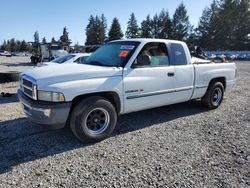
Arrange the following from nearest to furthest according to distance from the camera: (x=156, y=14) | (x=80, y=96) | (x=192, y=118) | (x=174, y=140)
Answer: (x=80, y=96) < (x=174, y=140) < (x=192, y=118) < (x=156, y=14)

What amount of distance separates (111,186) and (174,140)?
1.82 m

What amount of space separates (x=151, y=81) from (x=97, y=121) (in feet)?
4.57

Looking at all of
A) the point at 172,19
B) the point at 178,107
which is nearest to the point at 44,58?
the point at 178,107

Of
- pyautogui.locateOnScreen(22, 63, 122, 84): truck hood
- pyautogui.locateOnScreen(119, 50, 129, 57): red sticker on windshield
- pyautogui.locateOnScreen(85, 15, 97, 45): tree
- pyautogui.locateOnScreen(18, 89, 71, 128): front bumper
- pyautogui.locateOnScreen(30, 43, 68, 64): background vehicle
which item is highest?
pyautogui.locateOnScreen(85, 15, 97, 45): tree

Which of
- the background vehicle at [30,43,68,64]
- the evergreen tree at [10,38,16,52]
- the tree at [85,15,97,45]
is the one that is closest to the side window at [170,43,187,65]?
the background vehicle at [30,43,68,64]

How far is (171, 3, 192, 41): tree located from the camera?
71625mm

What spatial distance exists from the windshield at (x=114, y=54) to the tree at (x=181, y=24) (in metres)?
69.8

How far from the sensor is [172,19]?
72.8 metres

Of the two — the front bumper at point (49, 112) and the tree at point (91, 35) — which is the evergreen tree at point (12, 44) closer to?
the tree at point (91, 35)

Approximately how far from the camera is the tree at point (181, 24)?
2820 inches

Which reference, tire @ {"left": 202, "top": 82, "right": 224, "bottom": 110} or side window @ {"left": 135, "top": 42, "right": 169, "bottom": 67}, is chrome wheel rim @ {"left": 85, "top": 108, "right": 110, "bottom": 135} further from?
tire @ {"left": 202, "top": 82, "right": 224, "bottom": 110}

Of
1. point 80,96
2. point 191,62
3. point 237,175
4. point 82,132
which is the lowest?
point 237,175

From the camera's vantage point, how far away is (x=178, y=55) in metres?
5.52

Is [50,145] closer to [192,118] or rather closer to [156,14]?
[192,118]
